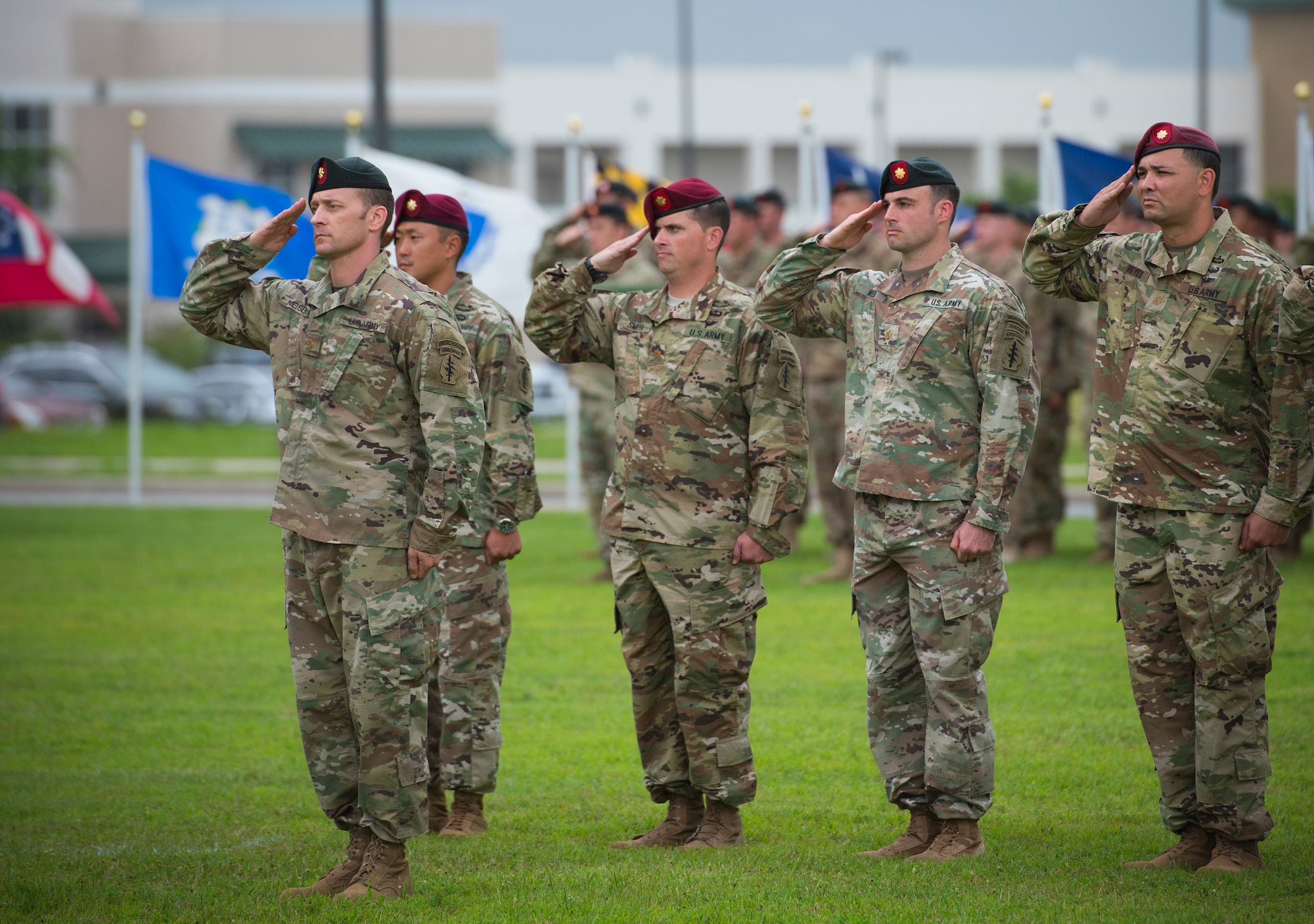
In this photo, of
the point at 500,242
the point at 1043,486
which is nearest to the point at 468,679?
the point at 1043,486

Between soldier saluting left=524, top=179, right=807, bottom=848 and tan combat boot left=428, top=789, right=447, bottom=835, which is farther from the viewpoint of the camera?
tan combat boot left=428, top=789, right=447, bottom=835

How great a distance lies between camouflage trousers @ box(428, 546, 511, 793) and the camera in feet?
19.9

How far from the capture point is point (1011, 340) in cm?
542

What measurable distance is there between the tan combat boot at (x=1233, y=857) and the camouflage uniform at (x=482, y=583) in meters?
2.75

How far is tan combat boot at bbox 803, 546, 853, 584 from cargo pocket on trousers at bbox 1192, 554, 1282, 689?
6.62 meters

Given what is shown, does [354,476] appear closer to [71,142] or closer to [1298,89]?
[1298,89]

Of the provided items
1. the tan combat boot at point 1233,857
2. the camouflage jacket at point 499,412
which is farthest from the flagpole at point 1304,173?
the camouflage jacket at point 499,412

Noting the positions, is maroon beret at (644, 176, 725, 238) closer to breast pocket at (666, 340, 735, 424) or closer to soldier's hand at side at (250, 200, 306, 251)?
breast pocket at (666, 340, 735, 424)

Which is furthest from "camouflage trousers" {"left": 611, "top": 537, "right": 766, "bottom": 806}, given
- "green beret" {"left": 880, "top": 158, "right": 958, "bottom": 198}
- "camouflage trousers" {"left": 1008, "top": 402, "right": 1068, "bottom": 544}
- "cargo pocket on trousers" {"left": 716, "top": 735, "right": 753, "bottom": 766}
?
"camouflage trousers" {"left": 1008, "top": 402, "right": 1068, "bottom": 544}

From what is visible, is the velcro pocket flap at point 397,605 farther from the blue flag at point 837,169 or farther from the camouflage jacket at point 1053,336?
the blue flag at point 837,169

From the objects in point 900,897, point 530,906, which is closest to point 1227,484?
point 900,897

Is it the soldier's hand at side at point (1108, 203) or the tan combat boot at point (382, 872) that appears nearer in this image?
the tan combat boot at point (382, 872)

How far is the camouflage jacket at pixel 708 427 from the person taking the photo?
225 inches

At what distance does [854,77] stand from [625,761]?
158 ft
